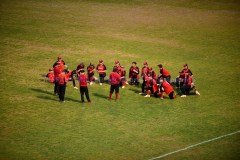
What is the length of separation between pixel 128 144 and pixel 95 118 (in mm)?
3532

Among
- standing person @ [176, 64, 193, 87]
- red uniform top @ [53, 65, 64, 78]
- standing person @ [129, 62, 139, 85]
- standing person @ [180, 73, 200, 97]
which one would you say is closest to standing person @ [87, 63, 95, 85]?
red uniform top @ [53, 65, 64, 78]

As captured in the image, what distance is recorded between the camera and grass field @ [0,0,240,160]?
19.7 m

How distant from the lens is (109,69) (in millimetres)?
31891

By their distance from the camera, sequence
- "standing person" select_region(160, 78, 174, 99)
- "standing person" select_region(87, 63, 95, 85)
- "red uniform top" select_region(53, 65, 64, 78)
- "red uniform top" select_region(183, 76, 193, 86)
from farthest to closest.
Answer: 1. "standing person" select_region(87, 63, 95, 85)
2. "red uniform top" select_region(53, 65, 64, 78)
3. "red uniform top" select_region(183, 76, 193, 86)
4. "standing person" select_region(160, 78, 174, 99)

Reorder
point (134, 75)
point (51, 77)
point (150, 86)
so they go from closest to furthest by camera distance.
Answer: point (150, 86), point (51, 77), point (134, 75)

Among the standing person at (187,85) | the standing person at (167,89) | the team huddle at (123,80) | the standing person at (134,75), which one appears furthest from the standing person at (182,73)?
the standing person at (134,75)

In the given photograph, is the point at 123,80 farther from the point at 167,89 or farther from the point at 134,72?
the point at 167,89

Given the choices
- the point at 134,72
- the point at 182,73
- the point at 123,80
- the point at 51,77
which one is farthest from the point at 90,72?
the point at 182,73

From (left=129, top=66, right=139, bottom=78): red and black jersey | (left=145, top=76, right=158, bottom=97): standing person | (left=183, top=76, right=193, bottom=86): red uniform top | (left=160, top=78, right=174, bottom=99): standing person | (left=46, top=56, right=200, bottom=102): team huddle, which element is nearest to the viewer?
(left=46, top=56, right=200, bottom=102): team huddle

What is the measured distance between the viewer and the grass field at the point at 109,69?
19703 millimetres

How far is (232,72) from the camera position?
31.6m

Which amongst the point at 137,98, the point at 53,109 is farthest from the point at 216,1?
the point at 53,109

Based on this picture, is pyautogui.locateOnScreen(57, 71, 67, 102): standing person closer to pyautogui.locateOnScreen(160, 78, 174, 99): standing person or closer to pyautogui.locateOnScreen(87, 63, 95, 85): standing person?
pyautogui.locateOnScreen(87, 63, 95, 85): standing person

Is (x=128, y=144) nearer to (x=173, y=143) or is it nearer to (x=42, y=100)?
(x=173, y=143)
